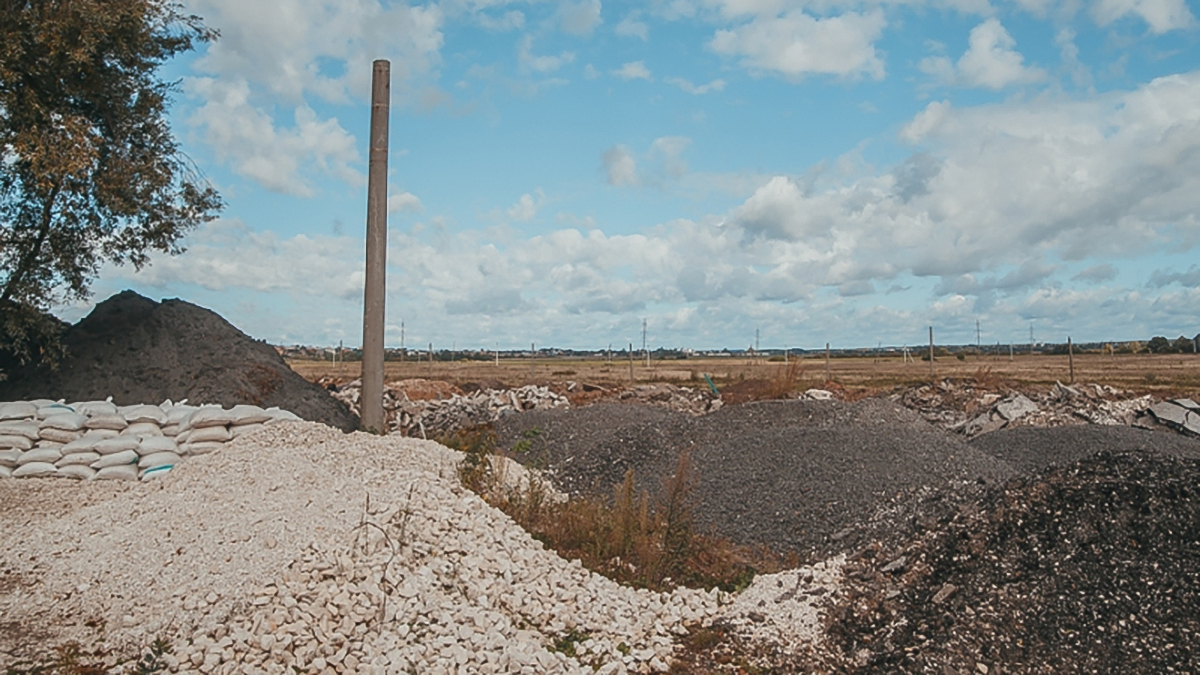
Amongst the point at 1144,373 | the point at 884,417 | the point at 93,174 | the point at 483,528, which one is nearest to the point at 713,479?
the point at 483,528

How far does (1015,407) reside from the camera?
15.8 m

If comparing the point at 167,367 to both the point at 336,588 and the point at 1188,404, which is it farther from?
the point at 1188,404

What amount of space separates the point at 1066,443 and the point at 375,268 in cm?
961

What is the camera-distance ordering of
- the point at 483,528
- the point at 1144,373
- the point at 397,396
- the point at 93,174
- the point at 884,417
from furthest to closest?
1. the point at 1144,373
2. the point at 397,396
3. the point at 884,417
4. the point at 93,174
5. the point at 483,528

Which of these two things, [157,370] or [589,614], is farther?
[157,370]

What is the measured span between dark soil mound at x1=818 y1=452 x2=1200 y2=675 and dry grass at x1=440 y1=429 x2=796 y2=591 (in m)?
1.04

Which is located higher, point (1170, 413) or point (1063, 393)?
point (1063, 393)

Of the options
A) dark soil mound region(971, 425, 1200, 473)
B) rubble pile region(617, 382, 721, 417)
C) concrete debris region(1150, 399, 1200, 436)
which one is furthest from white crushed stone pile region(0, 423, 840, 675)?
rubble pile region(617, 382, 721, 417)

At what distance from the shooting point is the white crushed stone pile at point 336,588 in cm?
514

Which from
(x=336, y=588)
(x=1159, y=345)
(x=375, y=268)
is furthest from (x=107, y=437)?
(x=1159, y=345)

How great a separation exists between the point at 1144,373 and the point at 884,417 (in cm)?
3112

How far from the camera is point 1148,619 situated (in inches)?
206

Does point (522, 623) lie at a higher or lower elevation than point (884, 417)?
lower

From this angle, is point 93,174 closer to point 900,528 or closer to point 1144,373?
point 900,528
